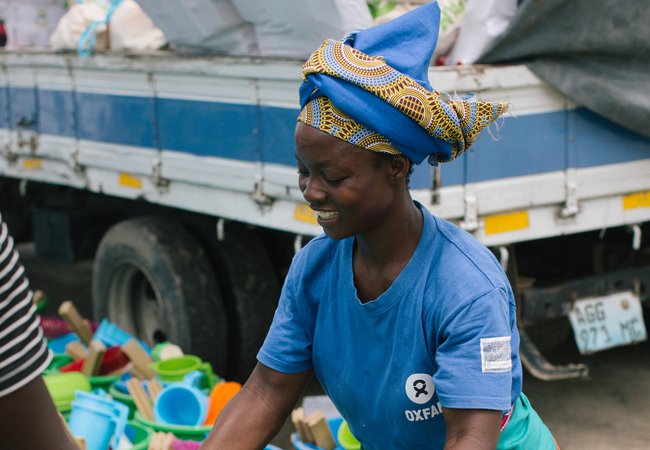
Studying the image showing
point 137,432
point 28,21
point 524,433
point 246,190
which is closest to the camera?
point 524,433

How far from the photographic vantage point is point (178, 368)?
430 cm

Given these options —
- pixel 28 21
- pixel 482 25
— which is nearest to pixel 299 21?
pixel 482 25

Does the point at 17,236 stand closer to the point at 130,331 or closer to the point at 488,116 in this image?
the point at 130,331

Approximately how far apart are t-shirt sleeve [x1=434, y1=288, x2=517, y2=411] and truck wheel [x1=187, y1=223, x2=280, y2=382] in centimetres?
Answer: 293

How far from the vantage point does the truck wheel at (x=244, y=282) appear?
475 centimetres

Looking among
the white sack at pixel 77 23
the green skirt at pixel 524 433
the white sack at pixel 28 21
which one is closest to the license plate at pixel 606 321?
the green skirt at pixel 524 433

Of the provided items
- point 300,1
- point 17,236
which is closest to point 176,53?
point 300,1

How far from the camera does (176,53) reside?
4672 millimetres

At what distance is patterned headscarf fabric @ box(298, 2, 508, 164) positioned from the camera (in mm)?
1873

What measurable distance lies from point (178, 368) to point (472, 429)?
2640 millimetres

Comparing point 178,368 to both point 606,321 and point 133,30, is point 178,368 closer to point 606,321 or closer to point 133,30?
point 133,30

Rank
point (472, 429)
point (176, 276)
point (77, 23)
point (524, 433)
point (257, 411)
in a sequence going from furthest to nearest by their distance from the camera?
point (77, 23) < point (176, 276) < point (257, 411) < point (524, 433) < point (472, 429)

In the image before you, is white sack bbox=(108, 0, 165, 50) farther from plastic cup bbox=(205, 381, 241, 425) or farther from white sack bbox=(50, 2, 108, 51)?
plastic cup bbox=(205, 381, 241, 425)

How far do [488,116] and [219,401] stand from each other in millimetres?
2178
